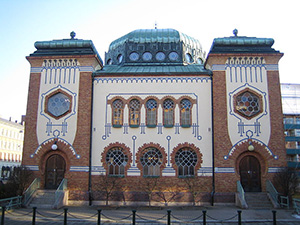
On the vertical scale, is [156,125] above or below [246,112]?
below

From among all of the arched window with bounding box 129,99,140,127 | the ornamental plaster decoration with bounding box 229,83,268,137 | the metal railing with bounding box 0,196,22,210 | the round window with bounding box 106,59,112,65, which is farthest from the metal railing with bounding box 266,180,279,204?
the round window with bounding box 106,59,112,65

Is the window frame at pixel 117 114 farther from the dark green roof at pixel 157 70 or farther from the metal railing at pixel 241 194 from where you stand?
the metal railing at pixel 241 194

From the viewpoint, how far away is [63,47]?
18953mm

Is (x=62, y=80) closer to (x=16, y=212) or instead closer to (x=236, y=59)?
(x=16, y=212)

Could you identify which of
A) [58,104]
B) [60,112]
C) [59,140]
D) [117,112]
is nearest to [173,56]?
[117,112]

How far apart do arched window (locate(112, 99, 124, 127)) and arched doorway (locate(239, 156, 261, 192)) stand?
25.5ft

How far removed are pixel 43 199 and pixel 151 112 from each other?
315 inches

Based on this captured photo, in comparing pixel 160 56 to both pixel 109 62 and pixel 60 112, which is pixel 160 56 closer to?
pixel 109 62

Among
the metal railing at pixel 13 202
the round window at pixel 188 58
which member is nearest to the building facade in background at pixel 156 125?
the metal railing at pixel 13 202

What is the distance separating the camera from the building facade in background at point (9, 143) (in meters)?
51.8

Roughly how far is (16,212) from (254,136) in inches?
532

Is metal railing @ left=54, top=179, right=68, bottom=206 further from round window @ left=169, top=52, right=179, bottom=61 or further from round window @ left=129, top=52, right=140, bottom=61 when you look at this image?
round window @ left=169, top=52, right=179, bottom=61

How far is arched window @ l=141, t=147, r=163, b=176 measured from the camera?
57.5 ft

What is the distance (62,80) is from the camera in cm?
1853
